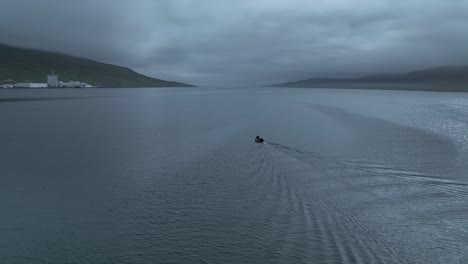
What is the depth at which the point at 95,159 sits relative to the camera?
29.2 meters

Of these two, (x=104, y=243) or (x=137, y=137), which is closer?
(x=104, y=243)

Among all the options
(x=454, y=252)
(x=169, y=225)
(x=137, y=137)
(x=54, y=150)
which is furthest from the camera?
(x=137, y=137)

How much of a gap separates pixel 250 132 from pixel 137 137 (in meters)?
14.1

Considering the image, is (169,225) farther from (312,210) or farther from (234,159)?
(234,159)

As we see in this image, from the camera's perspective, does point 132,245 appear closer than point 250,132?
Yes

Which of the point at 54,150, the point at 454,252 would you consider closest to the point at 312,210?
the point at 454,252

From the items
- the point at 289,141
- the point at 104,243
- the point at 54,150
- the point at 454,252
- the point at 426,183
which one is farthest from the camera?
the point at 289,141

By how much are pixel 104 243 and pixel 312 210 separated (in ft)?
31.5

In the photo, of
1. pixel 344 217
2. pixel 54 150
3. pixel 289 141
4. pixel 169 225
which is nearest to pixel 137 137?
pixel 54 150

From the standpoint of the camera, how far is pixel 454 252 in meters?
13.4

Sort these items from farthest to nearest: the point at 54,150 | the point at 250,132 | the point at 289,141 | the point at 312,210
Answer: the point at 250,132 → the point at 289,141 → the point at 54,150 → the point at 312,210

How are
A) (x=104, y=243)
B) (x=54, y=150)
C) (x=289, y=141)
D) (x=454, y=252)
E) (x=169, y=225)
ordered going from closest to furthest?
(x=454, y=252) < (x=104, y=243) < (x=169, y=225) < (x=54, y=150) < (x=289, y=141)

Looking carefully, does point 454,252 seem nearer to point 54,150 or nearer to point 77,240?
point 77,240

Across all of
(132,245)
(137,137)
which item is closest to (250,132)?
(137,137)
